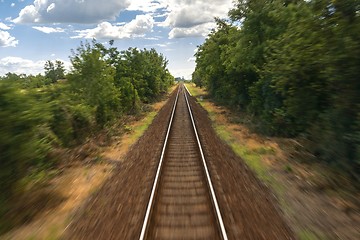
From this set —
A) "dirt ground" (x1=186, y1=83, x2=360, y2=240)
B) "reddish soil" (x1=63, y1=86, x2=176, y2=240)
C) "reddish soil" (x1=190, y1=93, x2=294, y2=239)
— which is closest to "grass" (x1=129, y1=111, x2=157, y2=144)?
"reddish soil" (x1=63, y1=86, x2=176, y2=240)

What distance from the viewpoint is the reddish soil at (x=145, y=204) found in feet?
25.9

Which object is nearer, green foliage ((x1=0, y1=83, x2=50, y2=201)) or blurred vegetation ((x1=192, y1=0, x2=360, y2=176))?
green foliage ((x1=0, y1=83, x2=50, y2=201))

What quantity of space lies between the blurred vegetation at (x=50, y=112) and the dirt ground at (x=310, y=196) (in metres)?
7.84

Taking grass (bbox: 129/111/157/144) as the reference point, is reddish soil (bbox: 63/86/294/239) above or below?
above

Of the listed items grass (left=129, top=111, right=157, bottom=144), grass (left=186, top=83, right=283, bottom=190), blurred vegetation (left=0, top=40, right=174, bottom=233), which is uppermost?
blurred vegetation (left=0, top=40, right=174, bottom=233)

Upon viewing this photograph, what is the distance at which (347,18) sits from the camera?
10258mm

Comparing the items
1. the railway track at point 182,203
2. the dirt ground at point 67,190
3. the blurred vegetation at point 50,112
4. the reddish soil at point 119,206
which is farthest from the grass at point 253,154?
the blurred vegetation at point 50,112

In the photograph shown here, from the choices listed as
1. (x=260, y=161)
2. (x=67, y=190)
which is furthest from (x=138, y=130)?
(x=67, y=190)

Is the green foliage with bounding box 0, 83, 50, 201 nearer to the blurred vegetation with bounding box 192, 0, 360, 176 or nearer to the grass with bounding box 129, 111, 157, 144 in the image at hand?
the blurred vegetation with bounding box 192, 0, 360, 176

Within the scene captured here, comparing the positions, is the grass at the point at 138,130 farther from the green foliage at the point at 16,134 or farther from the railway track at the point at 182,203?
the green foliage at the point at 16,134

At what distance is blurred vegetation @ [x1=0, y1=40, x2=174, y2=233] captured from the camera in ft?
29.2

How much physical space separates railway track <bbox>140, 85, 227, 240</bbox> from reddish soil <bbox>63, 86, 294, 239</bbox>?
299 millimetres

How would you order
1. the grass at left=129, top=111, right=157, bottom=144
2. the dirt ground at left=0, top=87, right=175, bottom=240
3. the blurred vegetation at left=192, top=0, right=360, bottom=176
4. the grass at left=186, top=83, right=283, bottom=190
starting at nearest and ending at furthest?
the dirt ground at left=0, top=87, right=175, bottom=240, the blurred vegetation at left=192, top=0, right=360, bottom=176, the grass at left=186, top=83, right=283, bottom=190, the grass at left=129, top=111, right=157, bottom=144

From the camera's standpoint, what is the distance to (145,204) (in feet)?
31.3
